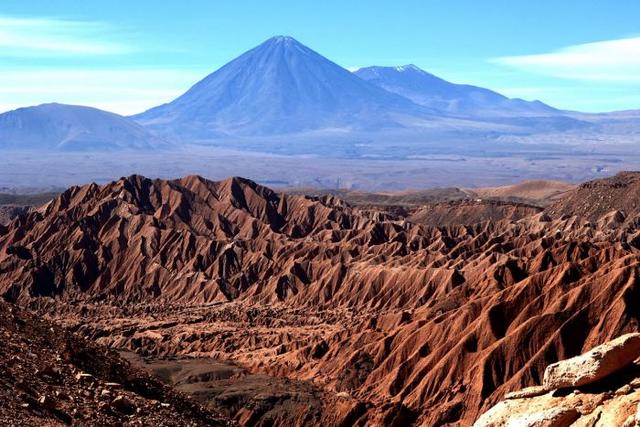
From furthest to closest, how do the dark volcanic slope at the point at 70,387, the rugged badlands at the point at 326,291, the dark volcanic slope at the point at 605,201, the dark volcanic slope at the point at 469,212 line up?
the dark volcanic slope at the point at 469,212, the dark volcanic slope at the point at 605,201, the rugged badlands at the point at 326,291, the dark volcanic slope at the point at 70,387

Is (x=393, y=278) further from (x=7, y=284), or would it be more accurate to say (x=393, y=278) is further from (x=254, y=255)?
(x=7, y=284)

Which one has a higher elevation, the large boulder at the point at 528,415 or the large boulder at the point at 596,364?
the large boulder at the point at 596,364

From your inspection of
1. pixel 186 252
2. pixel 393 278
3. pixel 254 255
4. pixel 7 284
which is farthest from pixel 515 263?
pixel 7 284

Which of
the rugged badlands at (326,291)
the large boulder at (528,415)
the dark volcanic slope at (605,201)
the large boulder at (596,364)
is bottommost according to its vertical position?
the rugged badlands at (326,291)

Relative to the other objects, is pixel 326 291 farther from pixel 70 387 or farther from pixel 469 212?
pixel 70 387

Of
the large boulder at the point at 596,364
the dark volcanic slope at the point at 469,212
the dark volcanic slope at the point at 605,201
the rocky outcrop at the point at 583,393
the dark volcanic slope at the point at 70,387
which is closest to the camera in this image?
the rocky outcrop at the point at 583,393

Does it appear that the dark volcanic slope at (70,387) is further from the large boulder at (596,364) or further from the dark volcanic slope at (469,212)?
the dark volcanic slope at (469,212)

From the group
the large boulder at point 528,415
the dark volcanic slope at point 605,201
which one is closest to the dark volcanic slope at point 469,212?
the dark volcanic slope at point 605,201
